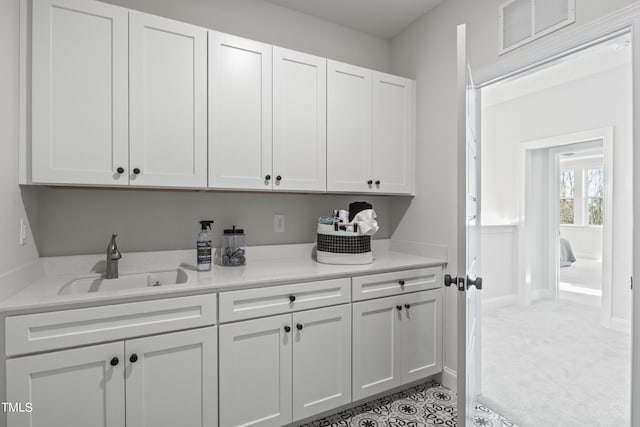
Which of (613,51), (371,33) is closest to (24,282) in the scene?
(371,33)

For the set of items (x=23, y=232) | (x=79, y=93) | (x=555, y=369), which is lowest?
(x=555, y=369)

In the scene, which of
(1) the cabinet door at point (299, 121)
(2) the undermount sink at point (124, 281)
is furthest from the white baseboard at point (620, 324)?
(2) the undermount sink at point (124, 281)

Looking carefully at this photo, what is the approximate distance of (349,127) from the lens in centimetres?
231

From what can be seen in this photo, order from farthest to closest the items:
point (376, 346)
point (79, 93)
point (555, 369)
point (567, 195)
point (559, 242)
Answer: point (567, 195) < point (559, 242) < point (555, 369) < point (376, 346) < point (79, 93)

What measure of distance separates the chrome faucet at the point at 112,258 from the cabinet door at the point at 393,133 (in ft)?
5.39

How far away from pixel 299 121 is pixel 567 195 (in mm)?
4887

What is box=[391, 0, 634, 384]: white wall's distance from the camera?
7.00ft

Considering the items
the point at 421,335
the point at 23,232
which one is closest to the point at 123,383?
the point at 23,232

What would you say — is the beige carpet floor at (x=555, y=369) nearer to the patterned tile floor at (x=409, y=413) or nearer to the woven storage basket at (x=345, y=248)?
the patterned tile floor at (x=409, y=413)

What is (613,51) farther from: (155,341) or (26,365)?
(26,365)

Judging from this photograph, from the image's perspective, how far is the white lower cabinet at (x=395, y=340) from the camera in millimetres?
2002

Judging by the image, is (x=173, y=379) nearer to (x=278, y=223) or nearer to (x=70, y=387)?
(x=70, y=387)

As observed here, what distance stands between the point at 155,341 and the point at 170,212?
866mm

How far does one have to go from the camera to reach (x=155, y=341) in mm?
1477
